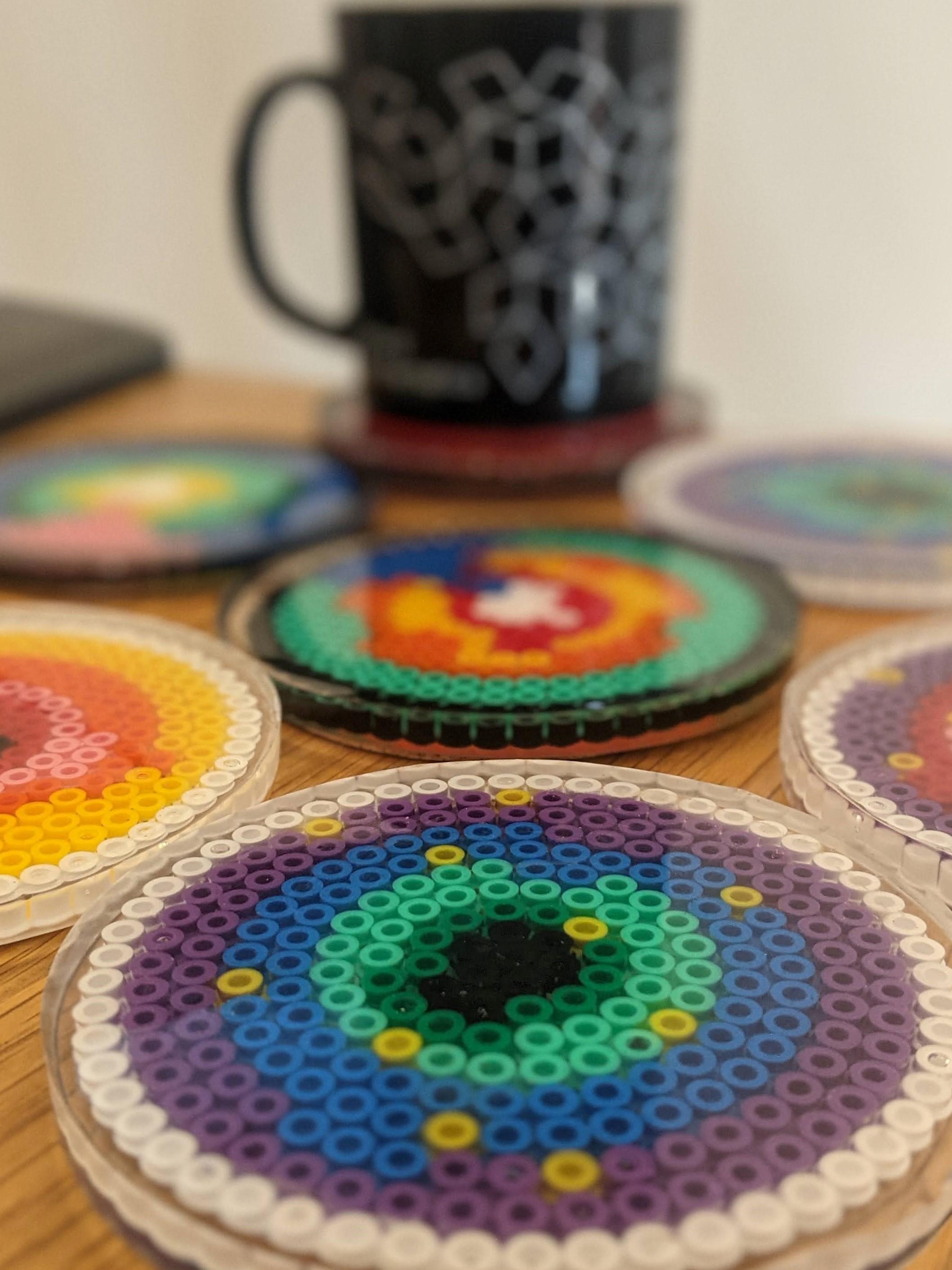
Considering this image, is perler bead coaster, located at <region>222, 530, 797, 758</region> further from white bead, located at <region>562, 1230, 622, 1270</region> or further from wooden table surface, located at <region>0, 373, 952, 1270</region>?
white bead, located at <region>562, 1230, 622, 1270</region>

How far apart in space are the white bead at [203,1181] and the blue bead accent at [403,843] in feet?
0.34

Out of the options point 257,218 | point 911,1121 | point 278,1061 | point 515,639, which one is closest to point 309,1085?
point 278,1061

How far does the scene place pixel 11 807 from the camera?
324 mm

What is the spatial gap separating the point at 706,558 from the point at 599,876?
0.74 feet

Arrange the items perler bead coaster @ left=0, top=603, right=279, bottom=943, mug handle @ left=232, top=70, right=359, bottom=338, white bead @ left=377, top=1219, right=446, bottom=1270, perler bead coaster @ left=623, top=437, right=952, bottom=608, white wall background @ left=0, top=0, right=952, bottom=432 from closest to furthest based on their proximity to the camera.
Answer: white bead @ left=377, top=1219, right=446, bottom=1270 < perler bead coaster @ left=0, top=603, right=279, bottom=943 < perler bead coaster @ left=623, top=437, right=952, bottom=608 < mug handle @ left=232, top=70, right=359, bottom=338 < white wall background @ left=0, top=0, right=952, bottom=432

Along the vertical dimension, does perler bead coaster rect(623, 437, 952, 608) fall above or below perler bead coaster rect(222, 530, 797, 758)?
above

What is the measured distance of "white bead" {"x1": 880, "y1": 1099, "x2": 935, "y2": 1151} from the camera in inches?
8.7

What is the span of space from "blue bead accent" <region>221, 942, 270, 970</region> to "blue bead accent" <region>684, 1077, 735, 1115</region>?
95mm

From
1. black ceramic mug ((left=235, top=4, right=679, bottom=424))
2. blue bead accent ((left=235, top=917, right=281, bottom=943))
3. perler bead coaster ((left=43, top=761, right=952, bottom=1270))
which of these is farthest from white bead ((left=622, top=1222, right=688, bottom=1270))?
black ceramic mug ((left=235, top=4, right=679, bottom=424))

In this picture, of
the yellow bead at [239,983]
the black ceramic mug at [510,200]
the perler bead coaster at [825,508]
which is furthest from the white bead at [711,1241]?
the black ceramic mug at [510,200]

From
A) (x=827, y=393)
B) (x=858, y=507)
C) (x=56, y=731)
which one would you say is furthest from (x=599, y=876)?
(x=827, y=393)

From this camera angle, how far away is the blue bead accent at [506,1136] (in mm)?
219

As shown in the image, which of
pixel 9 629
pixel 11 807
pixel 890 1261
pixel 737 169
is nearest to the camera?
pixel 890 1261

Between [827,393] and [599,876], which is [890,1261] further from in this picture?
[827,393]
